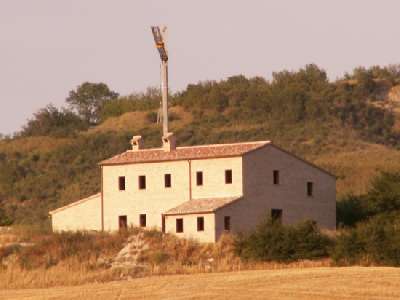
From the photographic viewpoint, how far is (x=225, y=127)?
354 ft

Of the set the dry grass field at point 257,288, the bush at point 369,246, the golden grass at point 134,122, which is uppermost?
the golden grass at point 134,122

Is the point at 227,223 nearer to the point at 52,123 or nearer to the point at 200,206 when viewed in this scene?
the point at 200,206

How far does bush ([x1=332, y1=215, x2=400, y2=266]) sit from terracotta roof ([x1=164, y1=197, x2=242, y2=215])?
247 inches

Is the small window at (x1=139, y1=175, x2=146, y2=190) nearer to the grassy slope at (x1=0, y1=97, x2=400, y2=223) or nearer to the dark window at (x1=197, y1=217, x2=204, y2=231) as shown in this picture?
the dark window at (x1=197, y1=217, x2=204, y2=231)

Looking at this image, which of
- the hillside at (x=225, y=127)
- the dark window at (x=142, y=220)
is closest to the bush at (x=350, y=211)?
the dark window at (x=142, y=220)

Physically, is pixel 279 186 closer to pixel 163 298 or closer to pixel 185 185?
pixel 185 185

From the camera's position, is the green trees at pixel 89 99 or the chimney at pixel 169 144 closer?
the chimney at pixel 169 144

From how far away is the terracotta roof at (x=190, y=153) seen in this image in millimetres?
67062

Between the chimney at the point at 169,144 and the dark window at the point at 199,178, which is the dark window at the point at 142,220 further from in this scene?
the chimney at the point at 169,144

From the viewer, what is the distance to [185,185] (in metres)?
67.9

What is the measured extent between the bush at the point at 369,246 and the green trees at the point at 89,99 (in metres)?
67.9

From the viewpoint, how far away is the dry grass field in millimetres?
42969

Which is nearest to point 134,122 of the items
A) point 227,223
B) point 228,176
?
point 228,176

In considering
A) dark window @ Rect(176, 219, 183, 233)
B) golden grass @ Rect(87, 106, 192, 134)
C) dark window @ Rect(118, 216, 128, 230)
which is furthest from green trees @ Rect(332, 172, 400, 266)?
golden grass @ Rect(87, 106, 192, 134)
